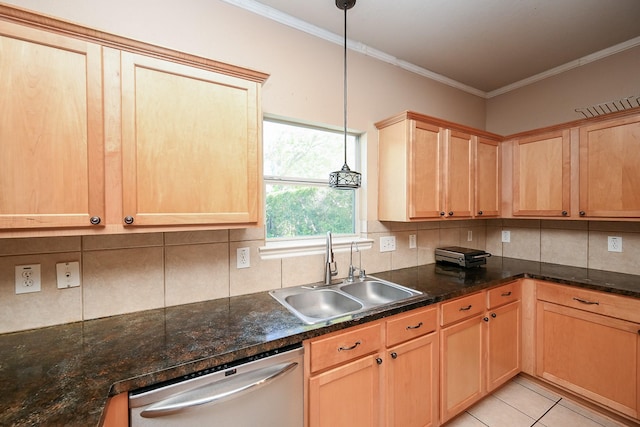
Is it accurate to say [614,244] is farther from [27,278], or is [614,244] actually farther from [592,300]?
[27,278]

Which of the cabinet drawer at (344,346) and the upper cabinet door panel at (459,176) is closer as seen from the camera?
the cabinet drawer at (344,346)

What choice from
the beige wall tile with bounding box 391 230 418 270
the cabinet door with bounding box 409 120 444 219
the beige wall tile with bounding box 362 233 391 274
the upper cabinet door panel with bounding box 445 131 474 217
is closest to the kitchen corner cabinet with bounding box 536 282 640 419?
the upper cabinet door panel with bounding box 445 131 474 217

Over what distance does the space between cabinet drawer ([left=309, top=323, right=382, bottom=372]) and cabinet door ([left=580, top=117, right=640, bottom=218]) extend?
1958 millimetres

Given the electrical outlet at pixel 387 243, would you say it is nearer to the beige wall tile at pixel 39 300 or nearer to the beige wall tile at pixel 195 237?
the beige wall tile at pixel 195 237

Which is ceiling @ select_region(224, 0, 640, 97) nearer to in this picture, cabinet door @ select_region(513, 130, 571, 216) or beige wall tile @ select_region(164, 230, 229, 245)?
cabinet door @ select_region(513, 130, 571, 216)

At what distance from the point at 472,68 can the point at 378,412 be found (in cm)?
281

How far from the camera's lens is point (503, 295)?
6.45 ft

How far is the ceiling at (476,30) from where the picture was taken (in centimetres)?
170

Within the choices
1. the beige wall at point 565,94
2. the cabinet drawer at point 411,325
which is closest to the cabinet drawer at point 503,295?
the cabinet drawer at point 411,325

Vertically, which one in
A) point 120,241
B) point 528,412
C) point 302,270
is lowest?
point 528,412

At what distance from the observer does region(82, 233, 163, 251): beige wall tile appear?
4.24 feet

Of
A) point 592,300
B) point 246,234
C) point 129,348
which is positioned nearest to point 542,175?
point 592,300

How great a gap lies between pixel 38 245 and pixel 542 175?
3357 millimetres

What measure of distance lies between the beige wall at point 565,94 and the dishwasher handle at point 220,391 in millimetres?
3073
